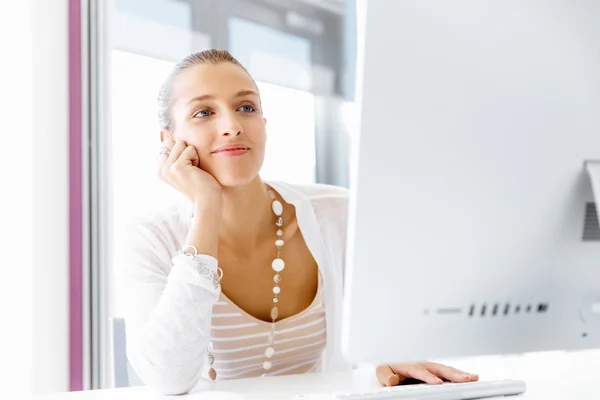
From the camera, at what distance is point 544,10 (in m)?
0.67

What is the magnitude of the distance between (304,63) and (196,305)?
7.52 feet

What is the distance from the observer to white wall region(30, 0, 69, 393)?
2.52m

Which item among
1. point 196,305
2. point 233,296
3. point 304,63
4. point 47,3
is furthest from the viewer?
point 304,63

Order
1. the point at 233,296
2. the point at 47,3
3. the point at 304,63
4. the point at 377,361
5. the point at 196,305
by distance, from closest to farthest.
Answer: the point at 377,361 → the point at 196,305 → the point at 233,296 → the point at 47,3 → the point at 304,63

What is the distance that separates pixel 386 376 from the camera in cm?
104

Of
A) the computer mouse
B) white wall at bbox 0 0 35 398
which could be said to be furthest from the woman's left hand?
white wall at bbox 0 0 35 398

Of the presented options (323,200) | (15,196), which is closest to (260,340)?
(323,200)

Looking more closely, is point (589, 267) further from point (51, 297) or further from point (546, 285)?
point (51, 297)

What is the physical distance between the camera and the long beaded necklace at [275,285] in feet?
4.38

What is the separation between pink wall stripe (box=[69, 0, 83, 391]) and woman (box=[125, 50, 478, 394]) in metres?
1.33

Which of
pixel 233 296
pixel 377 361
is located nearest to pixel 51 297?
pixel 233 296

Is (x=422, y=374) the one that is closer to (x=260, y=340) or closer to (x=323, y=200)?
(x=260, y=340)

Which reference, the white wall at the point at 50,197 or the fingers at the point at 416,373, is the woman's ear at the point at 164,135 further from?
the white wall at the point at 50,197

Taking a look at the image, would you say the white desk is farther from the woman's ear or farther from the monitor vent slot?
the woman's ear
